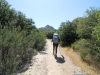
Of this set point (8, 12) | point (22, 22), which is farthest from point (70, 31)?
point (8, 12)

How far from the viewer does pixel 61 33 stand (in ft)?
97.8

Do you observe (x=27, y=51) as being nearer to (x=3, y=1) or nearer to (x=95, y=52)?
(x=95, y=52)

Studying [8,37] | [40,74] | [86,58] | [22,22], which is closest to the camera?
[8,37]

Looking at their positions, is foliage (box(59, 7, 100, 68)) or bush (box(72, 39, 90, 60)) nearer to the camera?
foliage (box(59, 7, 100, 68))

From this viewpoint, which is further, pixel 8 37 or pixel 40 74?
pixel 40 74

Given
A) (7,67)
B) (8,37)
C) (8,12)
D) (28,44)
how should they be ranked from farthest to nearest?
(8,12), (28,44), (8,37), (7,67)

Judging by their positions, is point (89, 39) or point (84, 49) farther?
point (89, 39)

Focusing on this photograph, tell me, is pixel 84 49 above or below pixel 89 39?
below

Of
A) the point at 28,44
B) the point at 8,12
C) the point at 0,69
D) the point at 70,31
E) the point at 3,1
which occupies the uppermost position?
the point at 3,1

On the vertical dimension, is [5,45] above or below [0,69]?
above

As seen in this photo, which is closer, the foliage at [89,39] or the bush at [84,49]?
the foliage at [89,39]

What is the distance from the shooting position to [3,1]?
19.8 metres

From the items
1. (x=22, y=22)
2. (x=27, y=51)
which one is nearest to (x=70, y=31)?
(x=22, y=22)

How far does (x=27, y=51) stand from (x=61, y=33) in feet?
57.2
